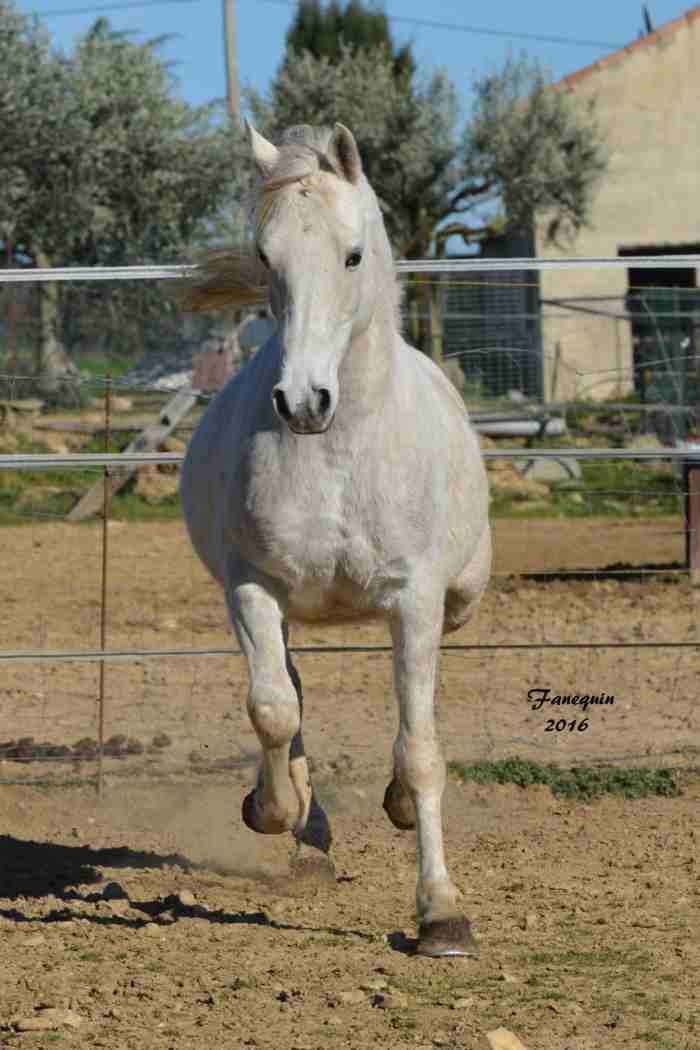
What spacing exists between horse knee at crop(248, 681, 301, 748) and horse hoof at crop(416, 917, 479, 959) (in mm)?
647

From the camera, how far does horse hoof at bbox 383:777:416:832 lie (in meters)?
4.68

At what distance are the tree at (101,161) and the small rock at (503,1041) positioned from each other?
18.3 meters

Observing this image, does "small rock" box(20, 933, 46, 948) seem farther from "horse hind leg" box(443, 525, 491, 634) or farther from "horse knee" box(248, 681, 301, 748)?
"horse hind leg" box(443, 525, 491, 634)

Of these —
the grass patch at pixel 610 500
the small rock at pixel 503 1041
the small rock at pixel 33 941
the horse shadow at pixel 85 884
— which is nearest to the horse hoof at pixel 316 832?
the horse shadow at pixel 85 884

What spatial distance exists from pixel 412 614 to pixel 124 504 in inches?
408

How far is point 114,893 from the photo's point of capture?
16.7 ft

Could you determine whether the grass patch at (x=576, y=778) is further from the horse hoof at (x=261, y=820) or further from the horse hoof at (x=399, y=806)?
the horse hoof at (x=261, y=820)

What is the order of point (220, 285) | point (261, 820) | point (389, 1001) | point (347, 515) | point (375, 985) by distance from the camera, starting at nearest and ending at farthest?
point (389, 1001) < point (375, 985) < point (347, 515) < point (261, 820) < point (220, 285)

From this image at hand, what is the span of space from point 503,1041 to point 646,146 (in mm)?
25910

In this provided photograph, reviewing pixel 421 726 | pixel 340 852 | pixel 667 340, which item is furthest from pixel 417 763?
pixel 667 340

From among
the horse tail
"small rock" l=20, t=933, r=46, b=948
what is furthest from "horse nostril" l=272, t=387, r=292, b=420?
"small rock" l=20, t=933, r=46, b=948

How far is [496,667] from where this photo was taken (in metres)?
8.34

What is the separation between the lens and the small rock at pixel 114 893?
5020 mm

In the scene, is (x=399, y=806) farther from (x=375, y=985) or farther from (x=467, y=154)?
(x=467, y=154)
